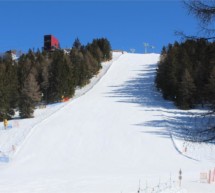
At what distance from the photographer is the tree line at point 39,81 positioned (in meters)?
53.2

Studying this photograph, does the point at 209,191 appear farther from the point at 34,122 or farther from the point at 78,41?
the point at 78,41

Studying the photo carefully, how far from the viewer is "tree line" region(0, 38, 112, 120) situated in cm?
5322

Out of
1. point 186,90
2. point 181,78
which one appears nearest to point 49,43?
point 181,78

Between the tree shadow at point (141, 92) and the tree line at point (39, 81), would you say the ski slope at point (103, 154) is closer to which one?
the tree shadow at point (141, 92)

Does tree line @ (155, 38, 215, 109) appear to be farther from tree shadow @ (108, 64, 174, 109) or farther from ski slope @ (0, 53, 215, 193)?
ski slope @ (0, 53, 215, 193)

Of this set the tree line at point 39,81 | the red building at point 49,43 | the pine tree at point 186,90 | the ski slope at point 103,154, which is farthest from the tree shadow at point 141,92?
the red building at point 49,43

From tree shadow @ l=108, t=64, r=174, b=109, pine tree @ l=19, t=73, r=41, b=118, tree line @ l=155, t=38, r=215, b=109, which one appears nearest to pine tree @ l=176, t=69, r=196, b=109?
tree line @ l=155, t=38, r=215, b=109

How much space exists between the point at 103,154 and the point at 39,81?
41.0 metres

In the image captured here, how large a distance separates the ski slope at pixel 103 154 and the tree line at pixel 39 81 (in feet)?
15.2

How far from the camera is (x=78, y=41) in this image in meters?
144

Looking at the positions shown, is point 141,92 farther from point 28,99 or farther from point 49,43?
point 49,43

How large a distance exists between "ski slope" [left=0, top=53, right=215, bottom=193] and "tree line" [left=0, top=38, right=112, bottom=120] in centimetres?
462

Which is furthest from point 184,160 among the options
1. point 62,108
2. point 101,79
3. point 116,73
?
point 116,73

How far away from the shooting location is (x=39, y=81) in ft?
232
